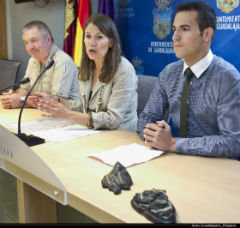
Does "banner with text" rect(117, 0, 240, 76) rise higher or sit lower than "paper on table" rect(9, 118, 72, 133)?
higher

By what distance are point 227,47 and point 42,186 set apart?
2.10m

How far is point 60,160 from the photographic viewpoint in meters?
1.32

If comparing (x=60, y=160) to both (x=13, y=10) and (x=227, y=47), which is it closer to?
(x=227, y=47)

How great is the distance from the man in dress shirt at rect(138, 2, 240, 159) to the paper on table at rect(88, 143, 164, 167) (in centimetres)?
5

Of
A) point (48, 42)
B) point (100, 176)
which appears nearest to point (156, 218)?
point (100, 176)

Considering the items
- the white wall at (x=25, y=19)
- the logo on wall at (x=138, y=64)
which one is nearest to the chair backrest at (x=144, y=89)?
the logo on wall at (x=138, y=64)

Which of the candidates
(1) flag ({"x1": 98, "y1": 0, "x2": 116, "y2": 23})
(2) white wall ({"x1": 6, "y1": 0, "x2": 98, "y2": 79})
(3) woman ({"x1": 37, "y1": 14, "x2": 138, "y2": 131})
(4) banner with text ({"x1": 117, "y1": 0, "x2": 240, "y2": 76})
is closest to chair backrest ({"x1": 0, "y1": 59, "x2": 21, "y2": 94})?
(2) white wall ({"x1": 6, "y1": 0, "x2": 98, "y2": 79})

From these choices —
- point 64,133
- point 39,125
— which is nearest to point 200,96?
point 64,133

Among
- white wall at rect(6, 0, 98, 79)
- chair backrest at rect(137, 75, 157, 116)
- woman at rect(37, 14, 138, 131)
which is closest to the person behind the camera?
woman at rect(37, 14, 138, 131)

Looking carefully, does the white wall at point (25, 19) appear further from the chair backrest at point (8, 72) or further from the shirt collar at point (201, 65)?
the shirt collar at point (201, 65)

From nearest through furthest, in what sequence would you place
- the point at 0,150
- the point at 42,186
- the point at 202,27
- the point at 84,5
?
the point at 42,186, the point at 0,150, the point at 202,27, the point at 84,5

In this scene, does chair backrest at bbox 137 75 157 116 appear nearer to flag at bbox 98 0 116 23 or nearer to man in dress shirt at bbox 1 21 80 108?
man in dress shirt at bbox 1 21 80 108

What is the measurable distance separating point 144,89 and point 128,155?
917 mm

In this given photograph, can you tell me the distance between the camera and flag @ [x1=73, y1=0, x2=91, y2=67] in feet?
11.0
